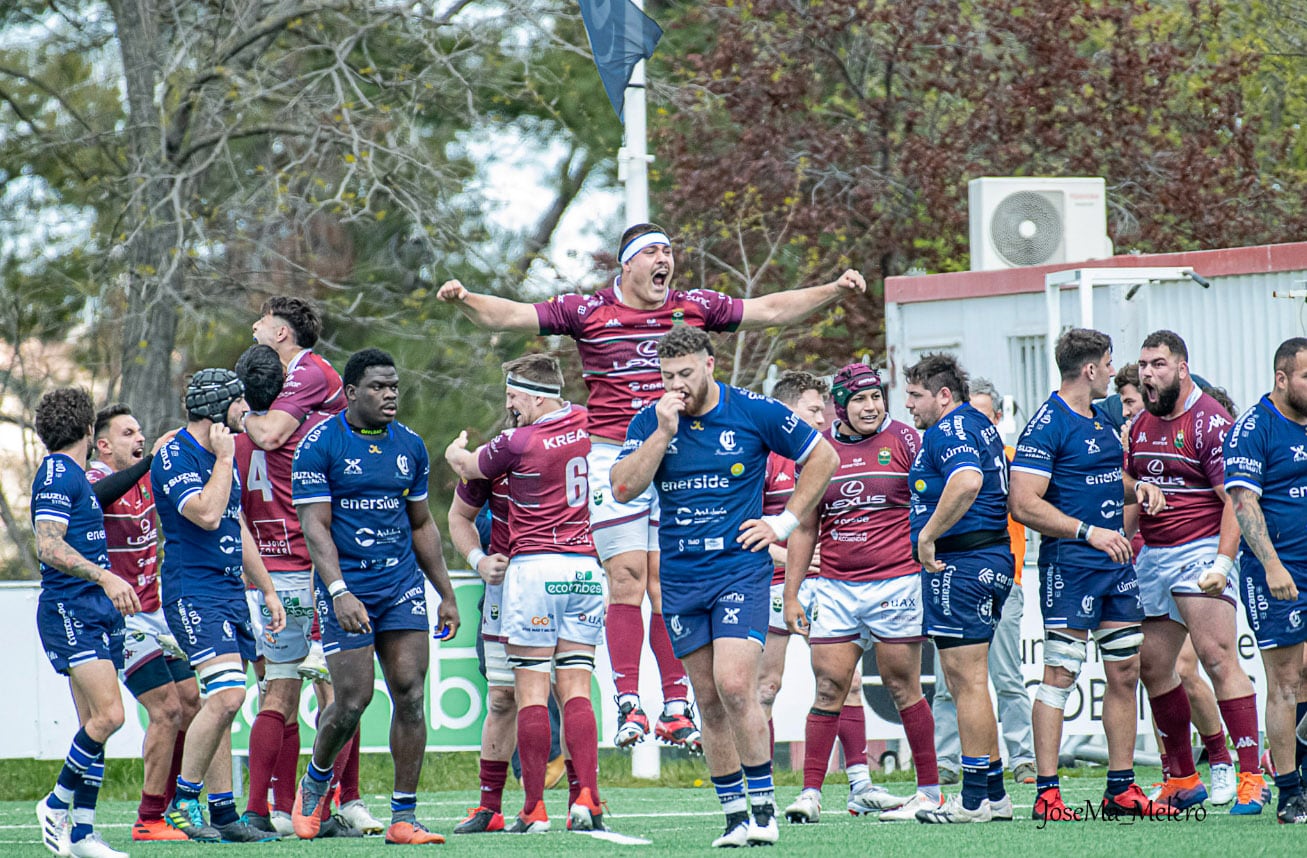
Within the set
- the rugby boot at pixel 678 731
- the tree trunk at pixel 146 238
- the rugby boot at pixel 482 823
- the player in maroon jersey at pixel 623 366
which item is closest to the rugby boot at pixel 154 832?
the rugby boot at pixel 482 823

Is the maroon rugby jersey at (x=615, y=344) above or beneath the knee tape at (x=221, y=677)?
above

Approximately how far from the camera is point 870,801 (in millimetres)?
10289

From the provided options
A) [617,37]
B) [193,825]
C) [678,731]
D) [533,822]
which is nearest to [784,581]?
[533,822]

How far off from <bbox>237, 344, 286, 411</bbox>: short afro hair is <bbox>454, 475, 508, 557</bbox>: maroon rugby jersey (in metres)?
1.14

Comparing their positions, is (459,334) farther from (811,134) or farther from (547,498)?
(547,498)

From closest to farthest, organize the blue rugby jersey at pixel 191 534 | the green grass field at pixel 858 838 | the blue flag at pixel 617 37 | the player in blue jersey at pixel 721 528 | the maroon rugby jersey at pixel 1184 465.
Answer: the green grass field at pixel 858 838
the player in blue jersey at pixel 721 528
the blue rugby jersey at pixel 191 534
the maroon rugby jersey at pixel 1184 465
the blue flag at pixel 617 37

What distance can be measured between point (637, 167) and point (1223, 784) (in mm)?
6098

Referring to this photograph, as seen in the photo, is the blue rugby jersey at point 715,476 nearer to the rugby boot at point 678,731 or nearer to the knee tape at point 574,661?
the rugby boot at point 678,731

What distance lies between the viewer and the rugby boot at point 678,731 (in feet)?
27.7

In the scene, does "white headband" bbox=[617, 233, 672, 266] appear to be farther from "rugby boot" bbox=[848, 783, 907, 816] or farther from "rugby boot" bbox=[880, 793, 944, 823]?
"rugby boot" bbox=[848, 783, 907, 816]

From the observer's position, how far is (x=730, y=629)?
8117mm

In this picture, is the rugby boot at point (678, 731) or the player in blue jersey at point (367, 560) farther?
the player in blue jersey at point (367, 560)

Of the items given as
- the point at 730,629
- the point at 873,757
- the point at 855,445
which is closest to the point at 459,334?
the point at 873,757

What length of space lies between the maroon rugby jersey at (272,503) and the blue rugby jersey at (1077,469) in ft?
12.8
